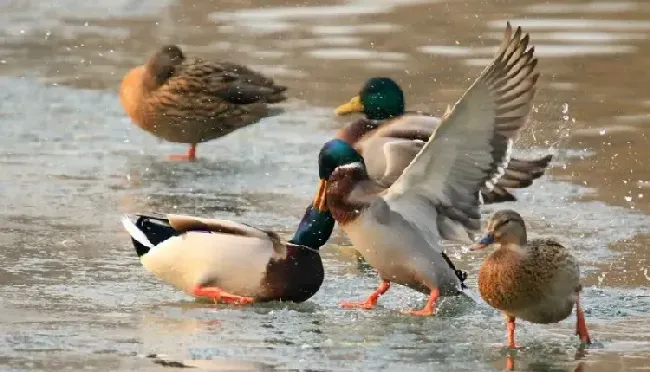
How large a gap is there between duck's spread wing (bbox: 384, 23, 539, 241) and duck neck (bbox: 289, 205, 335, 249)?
0.28m

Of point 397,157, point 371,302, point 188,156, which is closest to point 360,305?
point 371,302

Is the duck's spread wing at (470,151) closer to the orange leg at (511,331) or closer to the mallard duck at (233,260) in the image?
the mallard duck at (233,260)

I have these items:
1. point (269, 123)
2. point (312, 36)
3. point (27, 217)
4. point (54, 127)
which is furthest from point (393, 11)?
point (27, 217)

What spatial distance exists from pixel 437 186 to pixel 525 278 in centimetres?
106

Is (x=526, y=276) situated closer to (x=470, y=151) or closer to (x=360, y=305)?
(x=360, y=305)

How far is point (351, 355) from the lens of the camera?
530 cm

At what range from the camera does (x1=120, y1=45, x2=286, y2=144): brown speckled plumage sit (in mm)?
10086

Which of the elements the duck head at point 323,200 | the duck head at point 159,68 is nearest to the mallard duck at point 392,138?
the duck head at point 323,200

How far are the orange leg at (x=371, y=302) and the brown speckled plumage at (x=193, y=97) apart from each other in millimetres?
3678

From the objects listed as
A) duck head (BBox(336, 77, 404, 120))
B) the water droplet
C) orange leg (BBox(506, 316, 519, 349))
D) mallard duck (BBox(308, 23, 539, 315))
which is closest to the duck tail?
mallard duck (BBox(308, 23, 539, 315))

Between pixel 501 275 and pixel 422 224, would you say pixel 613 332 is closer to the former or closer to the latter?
pixel 501 275

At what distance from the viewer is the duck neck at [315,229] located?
6.46m

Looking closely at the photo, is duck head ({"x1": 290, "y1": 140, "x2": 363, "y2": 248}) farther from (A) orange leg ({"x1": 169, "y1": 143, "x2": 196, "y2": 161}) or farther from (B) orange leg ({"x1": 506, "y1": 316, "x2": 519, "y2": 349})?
(A) orange leg ({"x1": 169, "y1": 143, "x2": 196, "y2": 161})

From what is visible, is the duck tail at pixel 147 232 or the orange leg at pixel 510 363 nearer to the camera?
the orange leg at pixel 510 363
